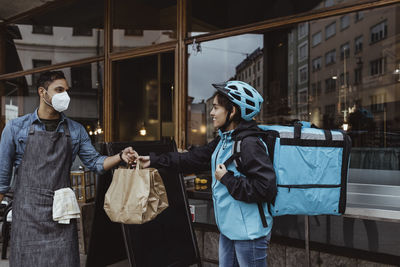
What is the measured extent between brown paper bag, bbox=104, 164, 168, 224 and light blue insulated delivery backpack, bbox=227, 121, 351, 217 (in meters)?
0.70

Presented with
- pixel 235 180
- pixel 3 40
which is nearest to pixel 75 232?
pixel 235 180

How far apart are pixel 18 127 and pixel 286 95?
8.99 m

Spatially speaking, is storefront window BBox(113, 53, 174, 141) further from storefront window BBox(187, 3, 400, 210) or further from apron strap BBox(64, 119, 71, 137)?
apron strap BBox(64, 119, 71, 137)

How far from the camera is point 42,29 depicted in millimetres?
6441

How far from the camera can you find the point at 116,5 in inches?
206

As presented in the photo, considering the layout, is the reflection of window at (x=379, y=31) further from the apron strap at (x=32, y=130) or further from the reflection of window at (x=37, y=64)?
the apron strap at (x=32, y=130)

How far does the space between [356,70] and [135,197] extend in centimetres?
1002

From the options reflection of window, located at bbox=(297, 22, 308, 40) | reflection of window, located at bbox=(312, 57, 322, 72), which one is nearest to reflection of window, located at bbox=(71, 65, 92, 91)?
reflection of window, located at bbox=(297, 22, 308, 40)

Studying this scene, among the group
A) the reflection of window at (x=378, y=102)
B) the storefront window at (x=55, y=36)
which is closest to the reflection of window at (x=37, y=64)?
the storefront window at (x=55, y=36)

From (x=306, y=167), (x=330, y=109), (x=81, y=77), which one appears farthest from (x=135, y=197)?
(x=330, y=109)

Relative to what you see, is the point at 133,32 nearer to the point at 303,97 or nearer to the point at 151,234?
the point at 151,234

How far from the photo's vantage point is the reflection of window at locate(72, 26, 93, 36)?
5.75m

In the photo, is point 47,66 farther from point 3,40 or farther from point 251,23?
point 251,23

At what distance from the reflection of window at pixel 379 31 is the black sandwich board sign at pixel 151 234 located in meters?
7.55
